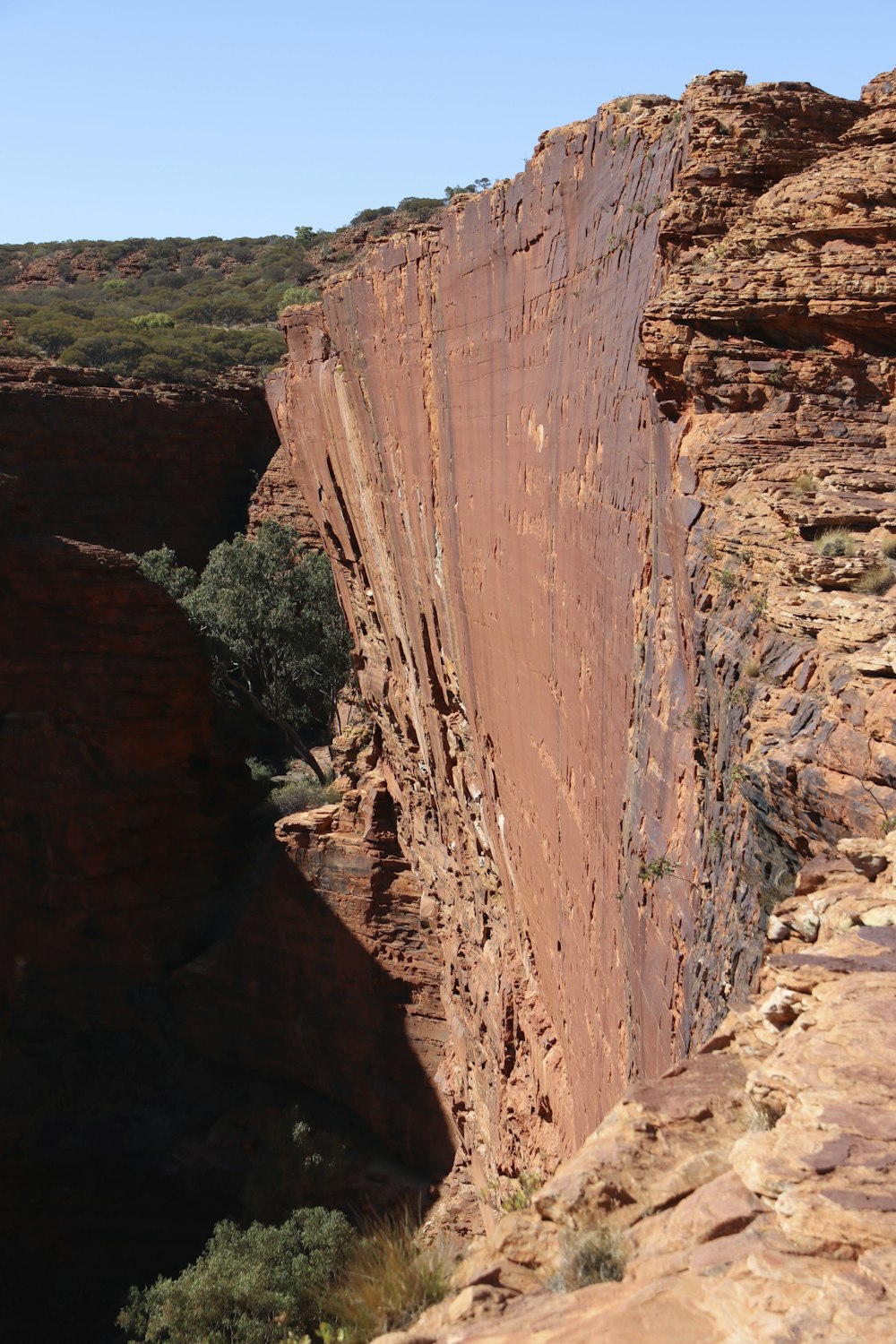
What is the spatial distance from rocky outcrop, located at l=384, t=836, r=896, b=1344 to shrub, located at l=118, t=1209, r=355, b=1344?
35.5 feet

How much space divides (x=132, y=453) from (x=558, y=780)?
22449mm

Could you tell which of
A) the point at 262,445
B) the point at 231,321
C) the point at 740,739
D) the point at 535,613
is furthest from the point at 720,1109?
the point at 231,321

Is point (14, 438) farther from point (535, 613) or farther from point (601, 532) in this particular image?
point (601, 532)

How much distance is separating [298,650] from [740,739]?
19699mm

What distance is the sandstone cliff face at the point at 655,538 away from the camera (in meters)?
4.80

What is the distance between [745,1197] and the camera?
8.33 feet

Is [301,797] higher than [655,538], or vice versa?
[655,538]

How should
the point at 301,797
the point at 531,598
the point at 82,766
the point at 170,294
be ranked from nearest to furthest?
the point at 531,598
the point at 82,766
the point at 301,797
the point at 170,294

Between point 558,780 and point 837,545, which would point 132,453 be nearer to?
point 558,780

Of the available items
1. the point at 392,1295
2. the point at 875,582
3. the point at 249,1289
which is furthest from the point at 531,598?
the point at 249,1289

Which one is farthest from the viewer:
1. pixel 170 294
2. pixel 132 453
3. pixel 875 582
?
pixel 170 294

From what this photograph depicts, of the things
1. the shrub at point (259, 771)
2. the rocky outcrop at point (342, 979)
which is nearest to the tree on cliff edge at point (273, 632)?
the shrub at point (259, 771)

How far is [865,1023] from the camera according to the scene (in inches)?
116

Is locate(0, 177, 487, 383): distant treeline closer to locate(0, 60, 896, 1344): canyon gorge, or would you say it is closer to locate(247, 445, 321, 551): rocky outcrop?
locate(247, 445, 321, 551): rocky outcrop
